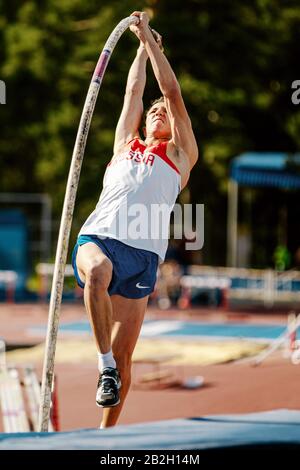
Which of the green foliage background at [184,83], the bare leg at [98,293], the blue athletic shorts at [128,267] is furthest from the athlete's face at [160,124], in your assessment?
the green foliage background at [184,83]

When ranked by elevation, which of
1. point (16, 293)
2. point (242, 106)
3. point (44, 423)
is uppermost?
point (242, 106)

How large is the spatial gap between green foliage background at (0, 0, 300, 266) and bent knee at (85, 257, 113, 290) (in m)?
16.9

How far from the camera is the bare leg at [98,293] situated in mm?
5336

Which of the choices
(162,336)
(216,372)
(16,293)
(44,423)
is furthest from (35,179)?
(44,423)

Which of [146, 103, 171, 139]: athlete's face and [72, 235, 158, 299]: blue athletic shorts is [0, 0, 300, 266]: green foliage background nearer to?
[146, 103, 171, 139]: athlete's face

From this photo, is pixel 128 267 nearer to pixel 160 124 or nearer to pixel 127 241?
pixel 127 241

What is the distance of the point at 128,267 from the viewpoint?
221 inches

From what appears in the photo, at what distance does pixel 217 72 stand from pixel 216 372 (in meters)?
13.5

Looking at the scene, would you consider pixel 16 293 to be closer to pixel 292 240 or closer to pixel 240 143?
pixel 240 143

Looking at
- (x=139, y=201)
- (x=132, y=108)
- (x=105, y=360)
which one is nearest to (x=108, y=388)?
(x=105, y=360)

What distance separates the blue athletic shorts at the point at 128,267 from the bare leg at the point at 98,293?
0.09 meters

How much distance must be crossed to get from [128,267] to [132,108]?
1122mm

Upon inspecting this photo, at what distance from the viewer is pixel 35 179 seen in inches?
1345

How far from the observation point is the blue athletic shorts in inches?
220
